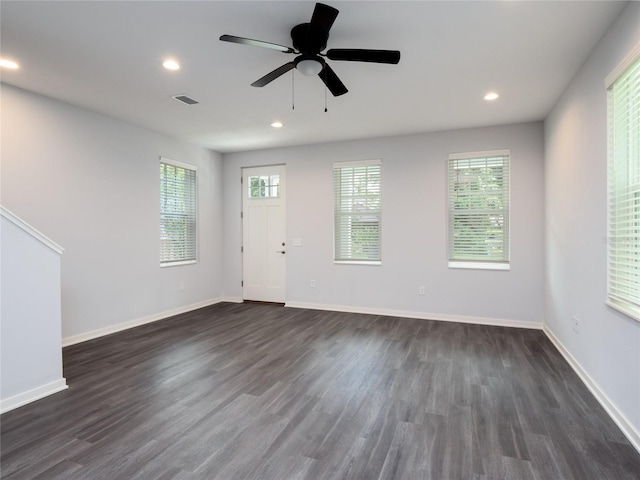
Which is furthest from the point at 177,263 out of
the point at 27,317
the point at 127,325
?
the point at 27,317

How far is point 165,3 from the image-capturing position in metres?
2.21

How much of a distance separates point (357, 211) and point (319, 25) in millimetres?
3594

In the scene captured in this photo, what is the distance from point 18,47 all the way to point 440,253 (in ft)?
16.7

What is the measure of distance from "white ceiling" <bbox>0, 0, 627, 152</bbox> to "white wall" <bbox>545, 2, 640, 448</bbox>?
0.22 meters

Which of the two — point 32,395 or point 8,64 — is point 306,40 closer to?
point 8,64

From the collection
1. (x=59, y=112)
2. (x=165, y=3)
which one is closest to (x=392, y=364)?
(x=165, y=3)

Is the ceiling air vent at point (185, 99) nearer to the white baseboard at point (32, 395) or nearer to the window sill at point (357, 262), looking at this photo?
the white baseboard at point (32, 395)

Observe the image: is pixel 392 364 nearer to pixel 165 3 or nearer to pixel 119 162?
pixel 165 3

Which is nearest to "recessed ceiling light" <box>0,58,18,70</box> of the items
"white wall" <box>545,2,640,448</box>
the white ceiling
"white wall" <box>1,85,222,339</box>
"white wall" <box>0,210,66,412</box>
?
the white ceiling

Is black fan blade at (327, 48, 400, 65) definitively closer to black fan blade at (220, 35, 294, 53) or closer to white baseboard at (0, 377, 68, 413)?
black fan blade at (220, 35, 294, 53)

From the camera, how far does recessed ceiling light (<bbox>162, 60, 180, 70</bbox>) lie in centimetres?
296

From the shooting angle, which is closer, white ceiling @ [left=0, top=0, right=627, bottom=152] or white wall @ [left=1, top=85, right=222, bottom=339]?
white ceiling @ [left=0, top=0, right=627, bottom=152]

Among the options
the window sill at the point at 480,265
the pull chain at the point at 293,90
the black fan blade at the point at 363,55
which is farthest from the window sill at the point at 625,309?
the pull chain at the point at 293,90

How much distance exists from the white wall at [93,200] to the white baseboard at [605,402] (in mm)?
5093
